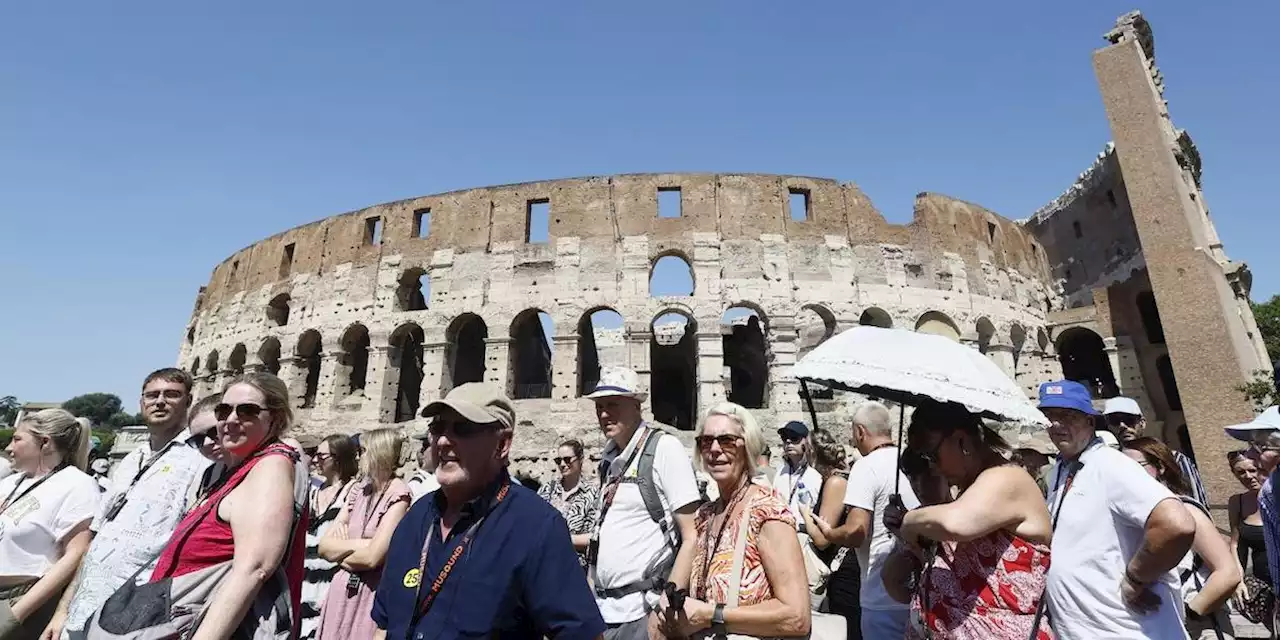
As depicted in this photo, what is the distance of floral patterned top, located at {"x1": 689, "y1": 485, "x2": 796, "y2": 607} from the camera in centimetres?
240

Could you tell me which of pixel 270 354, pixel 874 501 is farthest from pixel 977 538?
pixel 270 354

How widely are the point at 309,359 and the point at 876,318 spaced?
16.0 metres

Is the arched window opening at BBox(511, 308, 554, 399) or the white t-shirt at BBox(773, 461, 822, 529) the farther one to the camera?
the arched window opening at BBox(511, 308, 554, 399)

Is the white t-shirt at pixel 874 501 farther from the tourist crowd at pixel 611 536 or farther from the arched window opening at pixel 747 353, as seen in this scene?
the arched window opening at pixel 747 353

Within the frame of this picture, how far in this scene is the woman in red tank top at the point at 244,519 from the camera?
2.07 meters

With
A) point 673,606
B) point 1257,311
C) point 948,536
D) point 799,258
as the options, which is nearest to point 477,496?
point 673,606

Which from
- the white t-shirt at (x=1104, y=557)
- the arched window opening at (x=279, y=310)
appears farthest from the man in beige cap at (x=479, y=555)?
the arched window opening at (x=279, y=310)

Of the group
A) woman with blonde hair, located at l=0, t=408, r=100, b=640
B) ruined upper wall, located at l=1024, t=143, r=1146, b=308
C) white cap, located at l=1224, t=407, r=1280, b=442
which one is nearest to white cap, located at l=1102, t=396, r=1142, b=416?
white cap, located at l=1224, t=407, r=1280, b=442

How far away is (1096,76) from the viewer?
20.9 metres

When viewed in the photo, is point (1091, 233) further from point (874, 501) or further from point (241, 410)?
point (241, 410)

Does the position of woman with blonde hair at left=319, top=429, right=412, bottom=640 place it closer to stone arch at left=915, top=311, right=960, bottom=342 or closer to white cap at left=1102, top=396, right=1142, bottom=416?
white cap at left=1102, top=396, right=1142, bottom=416

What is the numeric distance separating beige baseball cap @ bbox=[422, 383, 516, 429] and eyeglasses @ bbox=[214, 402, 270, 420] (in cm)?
79

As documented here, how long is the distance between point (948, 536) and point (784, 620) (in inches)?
25.6

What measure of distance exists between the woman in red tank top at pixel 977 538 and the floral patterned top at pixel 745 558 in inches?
20.2
